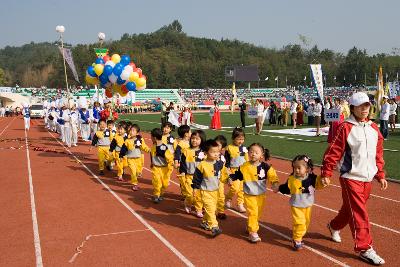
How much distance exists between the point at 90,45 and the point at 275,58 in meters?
50.4

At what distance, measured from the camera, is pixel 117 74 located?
531 inches

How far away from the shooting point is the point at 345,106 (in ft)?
53.2

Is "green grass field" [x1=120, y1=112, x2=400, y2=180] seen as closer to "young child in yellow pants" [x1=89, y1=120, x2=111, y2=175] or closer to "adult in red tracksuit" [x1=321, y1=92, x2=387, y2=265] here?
"adult in red tracksuit" [x1=321, y1=92, x2=387, y2=265]

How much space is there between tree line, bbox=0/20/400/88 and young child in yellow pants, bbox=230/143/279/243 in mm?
77301

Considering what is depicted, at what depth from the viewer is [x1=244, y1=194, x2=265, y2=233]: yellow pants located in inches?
224

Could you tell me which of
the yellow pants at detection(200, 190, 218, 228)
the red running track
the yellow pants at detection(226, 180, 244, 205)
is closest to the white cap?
the red running track

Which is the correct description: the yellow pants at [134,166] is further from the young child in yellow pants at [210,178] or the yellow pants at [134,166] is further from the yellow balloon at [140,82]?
the yellow balloon at [140,82]

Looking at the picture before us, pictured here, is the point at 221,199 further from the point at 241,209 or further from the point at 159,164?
the point at 159,164

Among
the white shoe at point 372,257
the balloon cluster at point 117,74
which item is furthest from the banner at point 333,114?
the white shoe at point 372,257

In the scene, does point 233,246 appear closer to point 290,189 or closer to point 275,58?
point 290,189

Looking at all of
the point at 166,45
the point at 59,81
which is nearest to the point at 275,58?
the point at 166,45

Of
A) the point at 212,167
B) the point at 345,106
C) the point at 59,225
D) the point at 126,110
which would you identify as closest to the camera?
the point at 212,167

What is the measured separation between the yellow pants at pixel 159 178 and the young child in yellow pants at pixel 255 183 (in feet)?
8.50

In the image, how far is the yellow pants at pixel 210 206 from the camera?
5.95 meters
